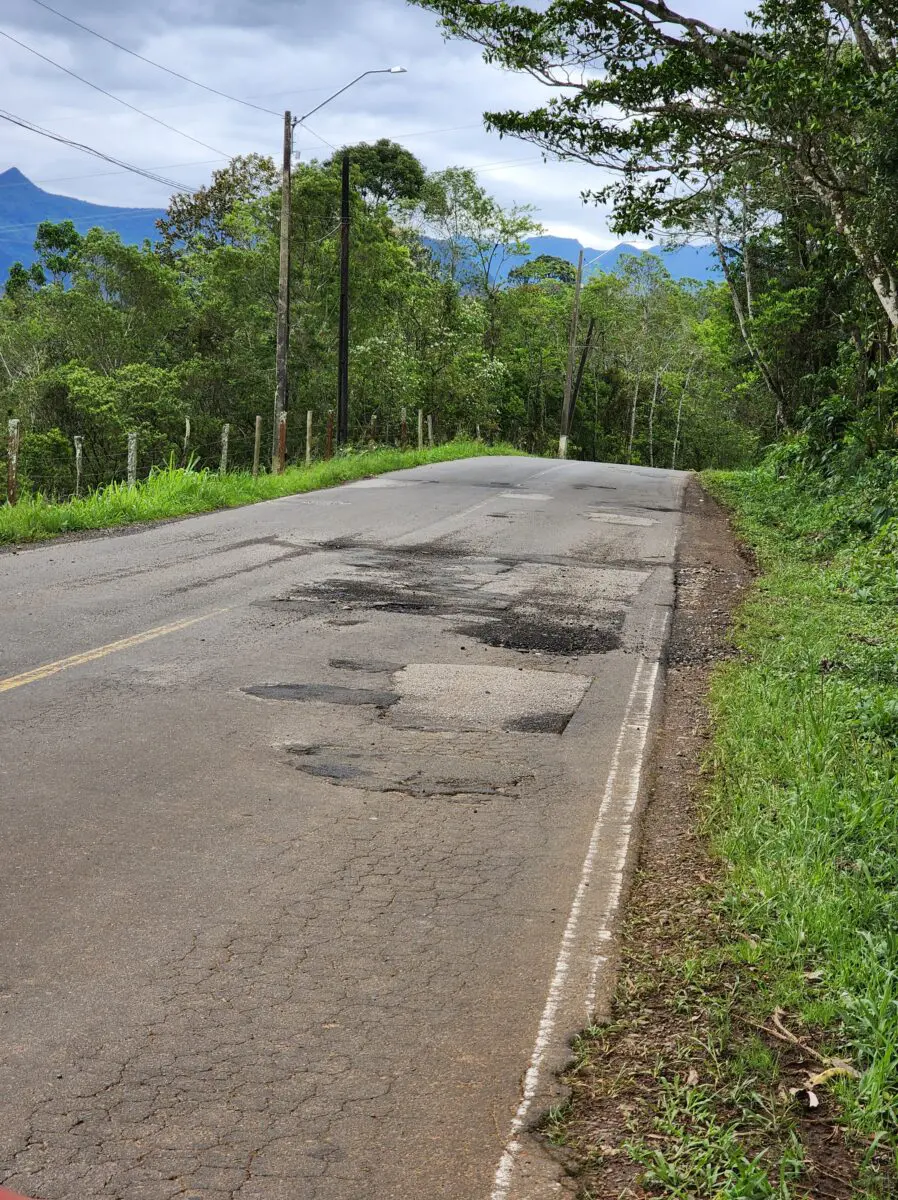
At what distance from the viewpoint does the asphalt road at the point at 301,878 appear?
3.02 metres

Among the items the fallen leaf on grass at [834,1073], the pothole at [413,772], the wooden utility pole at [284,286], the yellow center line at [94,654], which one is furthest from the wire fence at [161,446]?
the fallen leaf on grass at [834,1073]

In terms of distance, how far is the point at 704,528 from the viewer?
694 inches

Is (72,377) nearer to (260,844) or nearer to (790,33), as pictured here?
(790,33)

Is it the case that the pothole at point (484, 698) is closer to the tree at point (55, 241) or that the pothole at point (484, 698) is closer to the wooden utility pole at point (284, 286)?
the wooden utility pole at point (284, 286)

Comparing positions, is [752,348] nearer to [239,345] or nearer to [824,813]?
[239,345]

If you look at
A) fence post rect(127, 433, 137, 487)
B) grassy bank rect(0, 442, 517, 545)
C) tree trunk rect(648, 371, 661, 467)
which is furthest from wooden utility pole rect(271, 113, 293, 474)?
tree trunk rect(648, 371, 661, 467)

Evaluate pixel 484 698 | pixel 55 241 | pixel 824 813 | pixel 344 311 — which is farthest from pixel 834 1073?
pixel 55 241

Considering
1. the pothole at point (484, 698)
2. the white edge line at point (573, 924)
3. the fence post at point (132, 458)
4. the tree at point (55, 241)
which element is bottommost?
the white edge line at point (573, 924)

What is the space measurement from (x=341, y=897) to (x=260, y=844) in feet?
1.94

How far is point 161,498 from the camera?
1744 cm

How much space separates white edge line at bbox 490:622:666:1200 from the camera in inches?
118

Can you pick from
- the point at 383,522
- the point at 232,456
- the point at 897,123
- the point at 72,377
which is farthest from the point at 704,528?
the point at 232,456

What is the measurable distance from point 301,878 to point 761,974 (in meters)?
1.76

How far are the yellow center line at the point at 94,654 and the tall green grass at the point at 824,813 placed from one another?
13.2 ft
